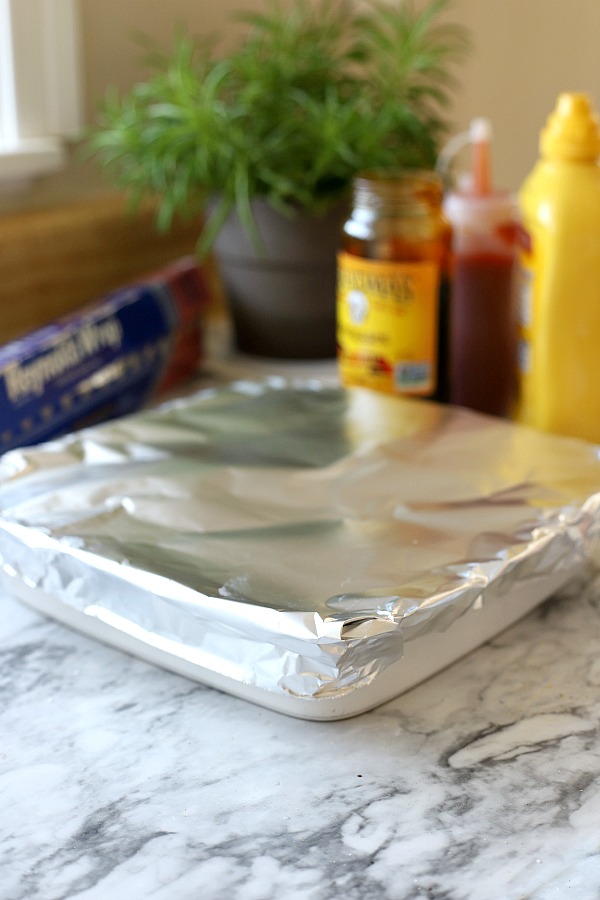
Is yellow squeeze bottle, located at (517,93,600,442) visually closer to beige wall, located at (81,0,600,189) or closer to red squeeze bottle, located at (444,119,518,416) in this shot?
red squeeze bottle, located at (444,119,518,416)

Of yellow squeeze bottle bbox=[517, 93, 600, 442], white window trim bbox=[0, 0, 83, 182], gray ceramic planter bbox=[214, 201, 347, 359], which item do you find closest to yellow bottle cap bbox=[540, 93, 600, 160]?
yellow squeeze bottle bbox=[517, 93, 600, 442]

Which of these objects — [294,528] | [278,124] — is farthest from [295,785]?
[278,124]

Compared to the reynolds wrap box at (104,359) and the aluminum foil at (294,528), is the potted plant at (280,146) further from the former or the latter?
the aluminum foil at (294,528)

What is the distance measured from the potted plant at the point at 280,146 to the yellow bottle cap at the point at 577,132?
19cm

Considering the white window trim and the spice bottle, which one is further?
the white window trim

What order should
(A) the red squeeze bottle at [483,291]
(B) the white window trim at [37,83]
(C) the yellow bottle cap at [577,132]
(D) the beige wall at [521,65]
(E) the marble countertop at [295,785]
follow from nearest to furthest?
(E) the marble countertop at [295,785]
(C) the yellow bottle cap at [577,132]
(A) the red squeeze bottle at [483,291]
(B) the white window trim at [37,83]
(D) the beige wall at [521,65]

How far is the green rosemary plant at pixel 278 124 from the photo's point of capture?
2.63 ft

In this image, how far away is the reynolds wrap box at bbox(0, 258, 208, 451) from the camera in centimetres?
67

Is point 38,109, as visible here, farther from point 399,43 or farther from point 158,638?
point 158,638

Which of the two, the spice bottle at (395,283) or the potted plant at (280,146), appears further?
the potted plant at (280,146)

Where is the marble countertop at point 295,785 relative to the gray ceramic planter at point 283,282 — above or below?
below

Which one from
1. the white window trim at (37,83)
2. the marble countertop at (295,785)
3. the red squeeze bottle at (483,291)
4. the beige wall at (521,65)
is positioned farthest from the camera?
the beige wall at (521,65)

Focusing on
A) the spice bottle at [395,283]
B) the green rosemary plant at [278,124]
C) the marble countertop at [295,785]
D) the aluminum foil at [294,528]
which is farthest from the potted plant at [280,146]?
the marble countertop at [295,785]

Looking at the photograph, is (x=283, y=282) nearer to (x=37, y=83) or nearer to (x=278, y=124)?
(x=278, y=124)
